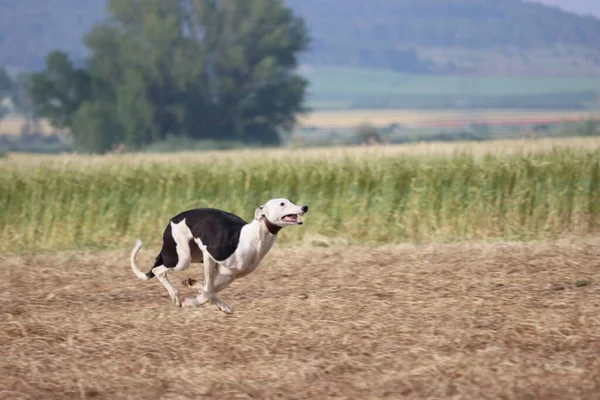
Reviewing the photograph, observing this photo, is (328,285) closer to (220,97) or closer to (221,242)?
(221,242)

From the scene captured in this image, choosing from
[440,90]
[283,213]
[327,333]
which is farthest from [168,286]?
[440,90]

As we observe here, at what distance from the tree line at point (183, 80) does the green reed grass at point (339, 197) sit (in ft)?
137

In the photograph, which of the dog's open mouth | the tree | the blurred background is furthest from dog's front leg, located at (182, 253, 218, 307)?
the tree

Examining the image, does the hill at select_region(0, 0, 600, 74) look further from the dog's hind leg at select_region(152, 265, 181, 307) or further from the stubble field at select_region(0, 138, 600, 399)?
the dog's hind leg at select_region(152, 265, 181, 307)

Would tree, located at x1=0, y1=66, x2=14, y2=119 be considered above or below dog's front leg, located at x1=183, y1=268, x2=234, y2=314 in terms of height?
above

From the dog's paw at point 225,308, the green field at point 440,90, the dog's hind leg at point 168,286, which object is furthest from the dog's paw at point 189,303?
the green field at point 440,90

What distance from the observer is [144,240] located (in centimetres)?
1265

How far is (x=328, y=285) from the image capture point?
8695 mm

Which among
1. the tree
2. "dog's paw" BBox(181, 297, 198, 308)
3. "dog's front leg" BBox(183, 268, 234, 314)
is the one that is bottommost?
Answer: "dog's paw" BBox(181, 297, 198, 308)

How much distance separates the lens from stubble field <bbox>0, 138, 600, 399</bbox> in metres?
5.99

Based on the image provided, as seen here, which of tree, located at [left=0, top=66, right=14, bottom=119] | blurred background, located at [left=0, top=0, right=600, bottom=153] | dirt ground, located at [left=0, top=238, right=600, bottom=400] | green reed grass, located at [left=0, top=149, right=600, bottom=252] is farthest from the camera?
tree, located at [left=0, top=66, right=14, bottom=119]

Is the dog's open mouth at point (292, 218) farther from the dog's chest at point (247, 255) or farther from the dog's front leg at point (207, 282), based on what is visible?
the dog's front leg at point (207, 282)

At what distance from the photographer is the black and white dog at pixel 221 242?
255 inches

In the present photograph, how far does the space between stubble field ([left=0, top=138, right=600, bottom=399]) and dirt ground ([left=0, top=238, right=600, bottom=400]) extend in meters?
0.02
